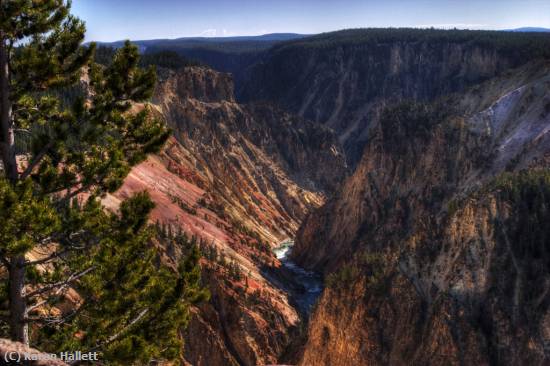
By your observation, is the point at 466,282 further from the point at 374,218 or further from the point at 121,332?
the point at 374,218

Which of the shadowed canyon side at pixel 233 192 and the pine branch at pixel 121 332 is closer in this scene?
the pine branch at pixel 121 332

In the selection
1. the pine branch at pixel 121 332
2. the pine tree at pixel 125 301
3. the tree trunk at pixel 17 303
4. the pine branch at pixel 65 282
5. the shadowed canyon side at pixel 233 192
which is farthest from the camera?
the shadowed canyon side at pixel 233 192

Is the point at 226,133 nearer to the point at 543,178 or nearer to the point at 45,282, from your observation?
the point at 543,178

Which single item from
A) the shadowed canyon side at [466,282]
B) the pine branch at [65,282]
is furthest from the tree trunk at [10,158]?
the shadowed canyon side at [466,282]

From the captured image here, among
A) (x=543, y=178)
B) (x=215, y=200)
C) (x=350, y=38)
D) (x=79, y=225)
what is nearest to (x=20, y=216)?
(x=79, y=225)

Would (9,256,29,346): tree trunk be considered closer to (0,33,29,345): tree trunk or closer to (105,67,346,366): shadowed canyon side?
(0,33,29,345): tree trunk

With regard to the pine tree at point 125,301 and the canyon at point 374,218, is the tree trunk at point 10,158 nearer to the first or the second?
the pine tree at point 125,301

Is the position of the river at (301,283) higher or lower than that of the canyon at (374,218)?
lower
